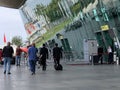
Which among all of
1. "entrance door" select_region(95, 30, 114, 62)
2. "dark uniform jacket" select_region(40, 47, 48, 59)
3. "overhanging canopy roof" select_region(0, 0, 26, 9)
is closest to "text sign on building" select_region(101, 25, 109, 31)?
"entrance door" select_region(95, 30, 114, 62)

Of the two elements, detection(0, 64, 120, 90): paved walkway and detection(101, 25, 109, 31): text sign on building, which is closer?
detection(0, 64, 120, 90): paved walkway

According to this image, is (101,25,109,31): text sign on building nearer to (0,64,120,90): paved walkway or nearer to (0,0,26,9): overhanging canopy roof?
(0,64,120,90): paved walkway

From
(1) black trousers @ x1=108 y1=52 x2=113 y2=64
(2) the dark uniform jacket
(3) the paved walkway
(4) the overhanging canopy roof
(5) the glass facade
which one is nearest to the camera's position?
(3) the paved walkway

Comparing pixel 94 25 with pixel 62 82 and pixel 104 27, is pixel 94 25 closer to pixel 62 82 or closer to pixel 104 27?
pixel 104 27

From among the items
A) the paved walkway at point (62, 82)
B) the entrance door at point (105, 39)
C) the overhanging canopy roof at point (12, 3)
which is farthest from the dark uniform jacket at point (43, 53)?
the overhanging canopy roof at point (12, 3)

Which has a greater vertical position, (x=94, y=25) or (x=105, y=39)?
(x=94, y=25)

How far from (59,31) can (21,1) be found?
932 inches

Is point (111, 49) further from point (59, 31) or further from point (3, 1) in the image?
point (3, 1)

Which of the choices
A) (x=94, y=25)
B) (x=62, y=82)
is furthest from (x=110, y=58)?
(x=62, y=82)

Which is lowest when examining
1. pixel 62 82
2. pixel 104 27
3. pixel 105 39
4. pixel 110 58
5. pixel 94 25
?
pixel 62 82

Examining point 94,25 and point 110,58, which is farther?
point 94,25

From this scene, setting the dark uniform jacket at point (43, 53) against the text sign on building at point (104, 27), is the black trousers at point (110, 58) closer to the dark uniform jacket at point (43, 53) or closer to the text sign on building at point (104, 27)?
the text sign on building at point (104, 27)

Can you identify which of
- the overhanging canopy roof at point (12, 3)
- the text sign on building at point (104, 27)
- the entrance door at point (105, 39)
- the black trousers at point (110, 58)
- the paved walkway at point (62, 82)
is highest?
the overhanging canopy roof at point (12, 3)

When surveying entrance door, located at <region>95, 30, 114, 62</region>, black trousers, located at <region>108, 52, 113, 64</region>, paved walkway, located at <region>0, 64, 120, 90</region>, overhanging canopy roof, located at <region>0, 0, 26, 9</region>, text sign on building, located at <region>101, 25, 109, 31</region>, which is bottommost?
paved walkway, located at <region>0, 64, 120, 90</region>
